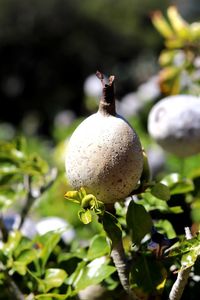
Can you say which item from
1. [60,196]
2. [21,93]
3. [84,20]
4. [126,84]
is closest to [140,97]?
[60,196]

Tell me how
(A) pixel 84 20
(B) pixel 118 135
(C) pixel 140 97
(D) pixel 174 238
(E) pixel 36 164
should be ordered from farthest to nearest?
1. (A) pixel 84 20
2. (C) pixel 140 97
3. (E) pixel 36 164
4. (D) pixel 174 238
5. (B) pixel 118 135

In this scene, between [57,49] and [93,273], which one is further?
[57,49]

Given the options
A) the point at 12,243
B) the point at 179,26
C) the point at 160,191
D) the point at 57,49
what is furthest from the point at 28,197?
the point at 57,49

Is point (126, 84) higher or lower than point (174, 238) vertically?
higher

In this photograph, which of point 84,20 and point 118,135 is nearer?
point 118,135

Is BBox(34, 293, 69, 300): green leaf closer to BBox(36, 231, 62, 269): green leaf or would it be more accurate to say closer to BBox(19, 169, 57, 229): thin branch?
BBox(36, 231, 62, 269): green leaf

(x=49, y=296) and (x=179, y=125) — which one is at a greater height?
(x=179, y=125)

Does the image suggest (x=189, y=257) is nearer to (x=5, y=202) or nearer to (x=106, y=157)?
(x=106, y=157)

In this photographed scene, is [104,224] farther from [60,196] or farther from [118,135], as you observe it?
[60,196]
